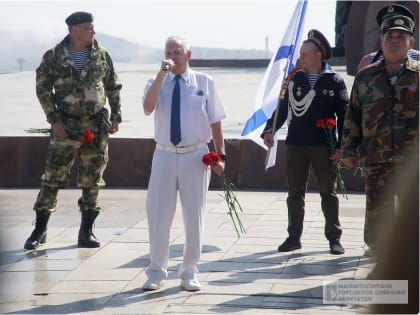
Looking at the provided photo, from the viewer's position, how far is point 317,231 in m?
9.99

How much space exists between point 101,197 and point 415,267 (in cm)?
631

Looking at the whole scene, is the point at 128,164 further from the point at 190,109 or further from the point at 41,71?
the point at 190,109

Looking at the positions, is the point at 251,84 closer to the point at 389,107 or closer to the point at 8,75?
the point at 8,75

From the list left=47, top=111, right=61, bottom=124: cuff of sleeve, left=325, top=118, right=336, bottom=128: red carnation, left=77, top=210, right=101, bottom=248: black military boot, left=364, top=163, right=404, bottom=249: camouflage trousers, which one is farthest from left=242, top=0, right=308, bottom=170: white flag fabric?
left=364, top=163, right=404, bottom=249: camouflage trousers

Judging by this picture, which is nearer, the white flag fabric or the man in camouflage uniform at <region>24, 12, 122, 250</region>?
the man in camouflage uniform at <region>24, 12, 122, 250</region>

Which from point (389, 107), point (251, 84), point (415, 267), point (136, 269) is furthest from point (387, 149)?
point (251, 84)

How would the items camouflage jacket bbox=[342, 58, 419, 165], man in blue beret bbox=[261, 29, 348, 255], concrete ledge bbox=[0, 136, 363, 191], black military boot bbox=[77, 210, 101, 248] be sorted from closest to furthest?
camouflage jacket bbox=[342, 58, 419, 165]
man in blue beret bbox=[261, 29, 348, 255]
black military boot bbox=[77, 210, 101, 248]
concrete ledge bbox=[0, 136, 363, 191]

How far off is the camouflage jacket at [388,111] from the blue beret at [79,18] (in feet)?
9.10

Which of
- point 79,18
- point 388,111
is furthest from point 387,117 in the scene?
point 79,18

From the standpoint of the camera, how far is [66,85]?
9148mm

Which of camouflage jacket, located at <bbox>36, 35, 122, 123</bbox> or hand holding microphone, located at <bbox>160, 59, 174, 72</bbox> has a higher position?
hand holding microphone, located at <bbox>160, 59, 174, 72</bbox>

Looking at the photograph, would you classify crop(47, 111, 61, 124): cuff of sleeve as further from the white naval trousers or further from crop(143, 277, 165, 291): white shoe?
crop(143, 277, 165, 291): white shoe

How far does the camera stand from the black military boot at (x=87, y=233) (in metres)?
9.40

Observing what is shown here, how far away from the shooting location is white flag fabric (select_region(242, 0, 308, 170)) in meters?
9.46
